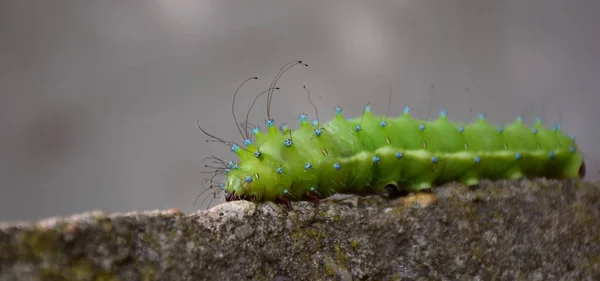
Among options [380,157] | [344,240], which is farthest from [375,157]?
[344,240]

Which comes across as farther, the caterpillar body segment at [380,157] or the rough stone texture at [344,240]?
the caterpillar body segment at [380,157]

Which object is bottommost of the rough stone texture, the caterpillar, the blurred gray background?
the rough stone texture

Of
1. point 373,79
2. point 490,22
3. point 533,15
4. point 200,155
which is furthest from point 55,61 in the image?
point 533,15

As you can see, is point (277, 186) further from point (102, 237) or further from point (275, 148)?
point (102, 237)

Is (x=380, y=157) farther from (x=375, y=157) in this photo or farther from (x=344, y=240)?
(x=344, y=240)

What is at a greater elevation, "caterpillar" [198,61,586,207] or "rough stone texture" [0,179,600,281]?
"caterpillar" [198,61,586,207]
